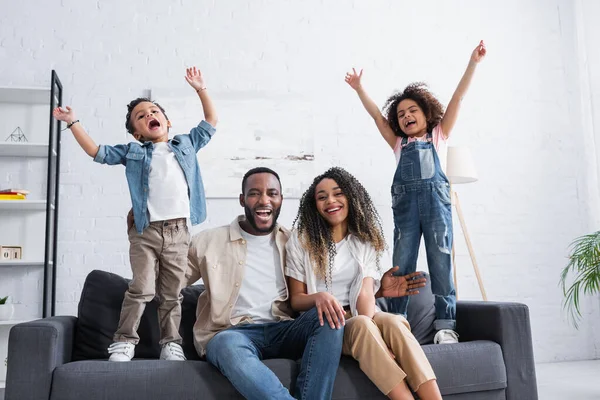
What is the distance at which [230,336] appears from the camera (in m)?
1.94

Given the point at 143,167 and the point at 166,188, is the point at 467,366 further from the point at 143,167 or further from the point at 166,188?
the point at 143,167

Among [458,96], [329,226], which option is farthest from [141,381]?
Answer: [458,96]

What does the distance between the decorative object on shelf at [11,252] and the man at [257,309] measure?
171 centimetres

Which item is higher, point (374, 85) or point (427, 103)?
point (374, 85)

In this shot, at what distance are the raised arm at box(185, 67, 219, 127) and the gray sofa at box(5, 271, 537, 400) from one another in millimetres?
737

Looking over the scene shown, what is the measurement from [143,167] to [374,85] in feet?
7.15

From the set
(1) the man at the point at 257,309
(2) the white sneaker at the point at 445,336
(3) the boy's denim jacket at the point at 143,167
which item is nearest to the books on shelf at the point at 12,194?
(3) the boy's denim jacket at the point at 143,167

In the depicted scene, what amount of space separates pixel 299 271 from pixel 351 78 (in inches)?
42.4

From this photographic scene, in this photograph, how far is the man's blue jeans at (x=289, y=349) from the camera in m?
1.78

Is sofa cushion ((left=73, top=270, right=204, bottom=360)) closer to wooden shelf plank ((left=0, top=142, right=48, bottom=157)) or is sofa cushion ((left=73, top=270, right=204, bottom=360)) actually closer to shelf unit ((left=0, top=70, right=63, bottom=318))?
shelf unit ((left=0, top=70, right=63, bottom=318))

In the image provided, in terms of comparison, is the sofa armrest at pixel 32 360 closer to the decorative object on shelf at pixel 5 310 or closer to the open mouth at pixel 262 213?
the open mouth at pixel 262 213

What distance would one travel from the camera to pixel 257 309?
2.18 m

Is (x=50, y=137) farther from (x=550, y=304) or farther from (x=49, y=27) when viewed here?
(x=550, y=304)

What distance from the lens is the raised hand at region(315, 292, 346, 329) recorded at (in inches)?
75.2
